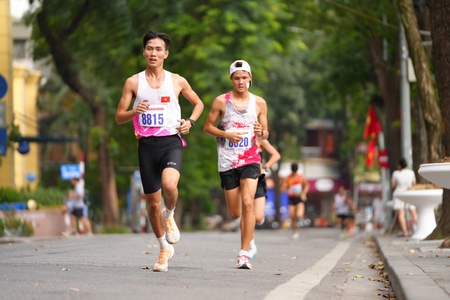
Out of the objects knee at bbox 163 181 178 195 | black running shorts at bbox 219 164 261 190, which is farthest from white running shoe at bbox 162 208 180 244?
black running shorts at bbox 219 164 261 190

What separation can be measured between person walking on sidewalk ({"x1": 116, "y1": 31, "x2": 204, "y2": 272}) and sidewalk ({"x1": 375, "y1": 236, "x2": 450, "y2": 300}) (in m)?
2.09

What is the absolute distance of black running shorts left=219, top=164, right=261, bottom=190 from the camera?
1359 cm

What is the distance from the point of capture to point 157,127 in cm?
1220

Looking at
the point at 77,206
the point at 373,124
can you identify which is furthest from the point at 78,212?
the point at 373,124

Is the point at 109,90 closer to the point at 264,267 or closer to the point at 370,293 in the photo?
the point at 264,267

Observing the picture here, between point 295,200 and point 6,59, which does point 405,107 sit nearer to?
point 295,200

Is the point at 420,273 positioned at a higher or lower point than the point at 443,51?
lower

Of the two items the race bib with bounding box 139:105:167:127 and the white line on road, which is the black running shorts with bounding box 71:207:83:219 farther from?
the race bib with bounding box 139:105:167:127

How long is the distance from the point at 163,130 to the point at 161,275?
146 centimetres

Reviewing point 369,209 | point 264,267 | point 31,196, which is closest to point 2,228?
point 31,196

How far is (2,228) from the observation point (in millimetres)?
28609

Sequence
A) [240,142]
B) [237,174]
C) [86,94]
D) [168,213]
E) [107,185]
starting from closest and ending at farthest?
[168,213] < [240,142] < [237,174] < [86,94] < [107,185]

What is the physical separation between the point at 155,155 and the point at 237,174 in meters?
1.70

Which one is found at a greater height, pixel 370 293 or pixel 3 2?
pixel 3 2
